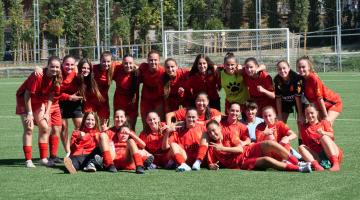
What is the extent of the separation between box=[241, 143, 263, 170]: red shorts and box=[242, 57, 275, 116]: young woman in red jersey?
1.13m

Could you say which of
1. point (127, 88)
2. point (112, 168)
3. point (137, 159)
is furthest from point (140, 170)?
point (127, 88)

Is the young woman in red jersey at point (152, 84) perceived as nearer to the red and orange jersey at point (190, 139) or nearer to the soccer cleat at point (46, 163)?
the red and orange jersey at point (190, 139)

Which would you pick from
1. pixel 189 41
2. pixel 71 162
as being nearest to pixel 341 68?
pixel 189 41

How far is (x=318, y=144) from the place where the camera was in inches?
426

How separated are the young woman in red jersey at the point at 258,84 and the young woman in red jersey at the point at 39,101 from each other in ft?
8.67

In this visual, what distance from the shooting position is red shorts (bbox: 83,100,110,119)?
12.1m

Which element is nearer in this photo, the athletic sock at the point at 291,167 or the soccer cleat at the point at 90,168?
the athletic sock at the point at 291,167

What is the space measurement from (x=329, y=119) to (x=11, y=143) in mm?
5890

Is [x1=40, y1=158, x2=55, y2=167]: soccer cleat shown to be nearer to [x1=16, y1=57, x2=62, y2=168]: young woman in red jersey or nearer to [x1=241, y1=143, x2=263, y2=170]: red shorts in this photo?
[x1=16, y1=57, x2=62, y2=168]: young woman in red jersey

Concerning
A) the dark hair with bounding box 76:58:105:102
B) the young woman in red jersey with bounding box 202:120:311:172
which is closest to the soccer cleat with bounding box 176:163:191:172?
the young woman in red jersey with bounding box 202:120:311:172

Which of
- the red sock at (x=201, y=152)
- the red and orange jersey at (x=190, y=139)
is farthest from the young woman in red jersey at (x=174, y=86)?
the red sock at (x=201, y=152)

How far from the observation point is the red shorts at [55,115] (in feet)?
38.7

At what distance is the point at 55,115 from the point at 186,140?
2.12 metres

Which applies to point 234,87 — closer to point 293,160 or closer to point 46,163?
point 293,160
